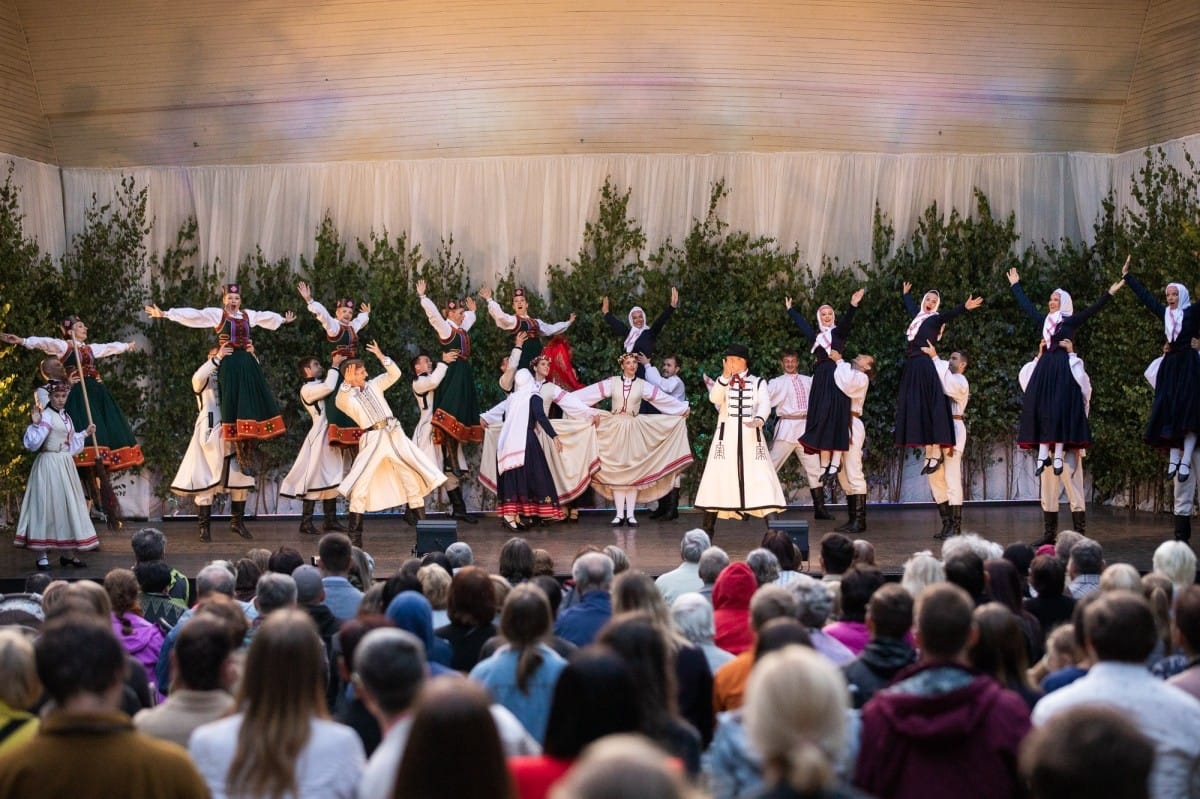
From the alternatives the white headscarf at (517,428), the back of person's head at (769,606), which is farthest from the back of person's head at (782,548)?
the white headscarf at (517,428)

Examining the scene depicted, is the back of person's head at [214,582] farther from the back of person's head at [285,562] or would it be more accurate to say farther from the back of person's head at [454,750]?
the back of person's head at [454,750]

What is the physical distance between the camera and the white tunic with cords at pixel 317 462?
1098 centimetres

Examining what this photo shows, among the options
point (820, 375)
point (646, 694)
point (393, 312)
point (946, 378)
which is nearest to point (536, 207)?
point (393, 312)

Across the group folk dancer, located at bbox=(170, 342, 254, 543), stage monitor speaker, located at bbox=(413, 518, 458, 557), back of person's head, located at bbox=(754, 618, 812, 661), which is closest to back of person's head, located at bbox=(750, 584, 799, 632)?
back of person's head, located at bbox=(754, 618, 812, 661)

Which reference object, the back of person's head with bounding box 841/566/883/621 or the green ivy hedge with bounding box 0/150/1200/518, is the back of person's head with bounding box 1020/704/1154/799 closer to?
the back of person's head with bounding box 841/566/883/621

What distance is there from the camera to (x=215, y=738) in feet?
9.45

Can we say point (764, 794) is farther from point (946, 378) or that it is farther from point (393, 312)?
point (393, 312)

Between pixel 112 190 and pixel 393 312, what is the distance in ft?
10.3

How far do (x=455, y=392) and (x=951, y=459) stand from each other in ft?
13.8

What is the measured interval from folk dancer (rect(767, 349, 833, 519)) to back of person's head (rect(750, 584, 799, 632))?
7884 mm

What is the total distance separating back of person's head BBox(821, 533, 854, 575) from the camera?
5.76 metres

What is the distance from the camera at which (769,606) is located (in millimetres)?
4012

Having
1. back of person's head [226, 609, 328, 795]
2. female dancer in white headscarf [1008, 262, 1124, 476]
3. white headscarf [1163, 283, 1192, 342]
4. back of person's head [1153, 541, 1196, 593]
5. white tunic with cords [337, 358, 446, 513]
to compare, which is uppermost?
white headscarf [1163, 283, 1192, 342]

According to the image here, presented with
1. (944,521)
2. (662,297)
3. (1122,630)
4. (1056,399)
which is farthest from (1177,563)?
(662,297)
